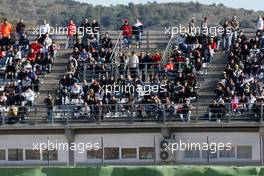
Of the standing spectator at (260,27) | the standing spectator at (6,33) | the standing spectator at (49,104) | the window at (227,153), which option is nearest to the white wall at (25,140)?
the standing spectator at (49,104)

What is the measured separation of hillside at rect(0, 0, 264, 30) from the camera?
441 feet

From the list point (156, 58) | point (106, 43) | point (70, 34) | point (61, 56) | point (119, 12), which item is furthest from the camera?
point (119, 12)

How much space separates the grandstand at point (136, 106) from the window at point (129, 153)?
4 cm

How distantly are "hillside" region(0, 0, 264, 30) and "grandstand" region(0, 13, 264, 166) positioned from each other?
232 feet

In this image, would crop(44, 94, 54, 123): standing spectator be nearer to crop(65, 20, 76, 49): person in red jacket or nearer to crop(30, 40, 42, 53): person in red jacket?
crop(30, 40, 42, 53): person in red jacket

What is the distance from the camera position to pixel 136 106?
147ft

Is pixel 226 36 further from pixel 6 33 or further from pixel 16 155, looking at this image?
pixel 16 155

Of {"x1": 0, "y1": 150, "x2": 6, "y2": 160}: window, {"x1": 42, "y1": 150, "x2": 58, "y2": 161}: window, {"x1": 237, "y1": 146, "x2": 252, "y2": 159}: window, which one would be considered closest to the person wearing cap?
{"x1": 0, "y1": 150, "x2": 6, "y2": 160}: window

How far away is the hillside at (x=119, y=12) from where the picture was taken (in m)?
134

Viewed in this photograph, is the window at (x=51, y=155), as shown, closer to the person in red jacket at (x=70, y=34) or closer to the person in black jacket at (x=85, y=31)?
the person in black jacket at (x=85, y=31)

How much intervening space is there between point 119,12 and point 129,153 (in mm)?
99561

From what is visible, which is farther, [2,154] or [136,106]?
[2,154]

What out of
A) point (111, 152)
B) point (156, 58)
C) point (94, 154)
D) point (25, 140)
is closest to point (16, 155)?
point (25, 140)

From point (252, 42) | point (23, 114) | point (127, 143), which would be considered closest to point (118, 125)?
point (127, 143)
